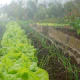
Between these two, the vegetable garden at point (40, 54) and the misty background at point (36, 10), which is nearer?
the vegetable garden at point (40, 54)

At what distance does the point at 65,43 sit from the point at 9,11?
82.9 feet

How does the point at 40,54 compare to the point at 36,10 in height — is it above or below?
below

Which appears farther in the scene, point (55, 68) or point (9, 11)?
point (9, 11)

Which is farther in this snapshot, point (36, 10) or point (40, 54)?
point (36, 10)

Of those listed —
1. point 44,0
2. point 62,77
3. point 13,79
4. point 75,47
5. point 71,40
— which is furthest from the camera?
point 44,0

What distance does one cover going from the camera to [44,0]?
4122cm

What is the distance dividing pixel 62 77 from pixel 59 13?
25.6m

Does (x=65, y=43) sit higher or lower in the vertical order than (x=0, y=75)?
lower

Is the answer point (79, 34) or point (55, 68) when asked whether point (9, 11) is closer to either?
point (79, 34)

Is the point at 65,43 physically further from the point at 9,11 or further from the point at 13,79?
the point at 9,11

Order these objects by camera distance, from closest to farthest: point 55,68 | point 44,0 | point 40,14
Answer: point 55,68, point 40,14, point 44,0

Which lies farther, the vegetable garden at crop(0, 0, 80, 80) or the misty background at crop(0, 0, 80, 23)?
the misty background at crop(0, 0, 80, 23)

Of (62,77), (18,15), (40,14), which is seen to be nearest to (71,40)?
(62,77)

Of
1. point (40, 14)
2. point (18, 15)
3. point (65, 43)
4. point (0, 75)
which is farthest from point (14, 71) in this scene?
point (18, 15)
